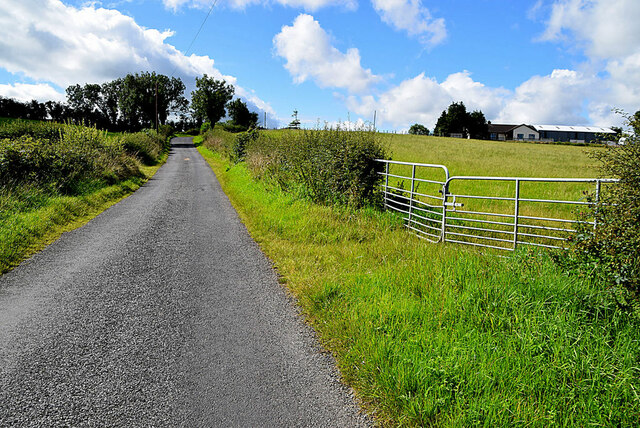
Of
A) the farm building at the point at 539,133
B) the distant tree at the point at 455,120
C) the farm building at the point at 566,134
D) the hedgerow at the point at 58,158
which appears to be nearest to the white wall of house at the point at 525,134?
the farm building at the point at 539,133

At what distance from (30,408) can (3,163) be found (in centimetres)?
1238

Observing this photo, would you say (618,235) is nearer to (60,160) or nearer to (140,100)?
(60,160)

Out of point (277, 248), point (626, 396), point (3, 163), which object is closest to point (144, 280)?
point (277, 248)

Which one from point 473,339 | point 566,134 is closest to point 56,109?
point 473,339

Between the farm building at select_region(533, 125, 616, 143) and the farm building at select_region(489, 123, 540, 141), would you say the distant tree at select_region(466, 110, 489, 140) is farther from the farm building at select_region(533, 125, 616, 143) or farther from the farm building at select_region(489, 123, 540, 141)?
the farm building at select_region(533, 125, 616, 143)

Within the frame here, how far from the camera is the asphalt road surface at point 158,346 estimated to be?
2.92 metres

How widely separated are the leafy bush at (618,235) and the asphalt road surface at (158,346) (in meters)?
2.80

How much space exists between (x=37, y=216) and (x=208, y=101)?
74.3 metres

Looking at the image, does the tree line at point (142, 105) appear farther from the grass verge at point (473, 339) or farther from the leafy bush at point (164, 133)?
the grass verge at point (473, 339)

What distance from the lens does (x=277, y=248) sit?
7.49m

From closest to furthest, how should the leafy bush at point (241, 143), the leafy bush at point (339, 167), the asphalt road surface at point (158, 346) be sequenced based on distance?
the asphalt road surface at point (158, 346)
the leafy bush at point (339, 167)
the leafy bush at point (241, 143)

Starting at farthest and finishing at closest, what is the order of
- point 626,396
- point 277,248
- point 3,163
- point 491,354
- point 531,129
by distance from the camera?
point 531,129, point 3,163, point 277,248, point 491,354, point 626,396

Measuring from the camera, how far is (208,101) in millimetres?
78375

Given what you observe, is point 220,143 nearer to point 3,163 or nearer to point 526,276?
point 3,163
